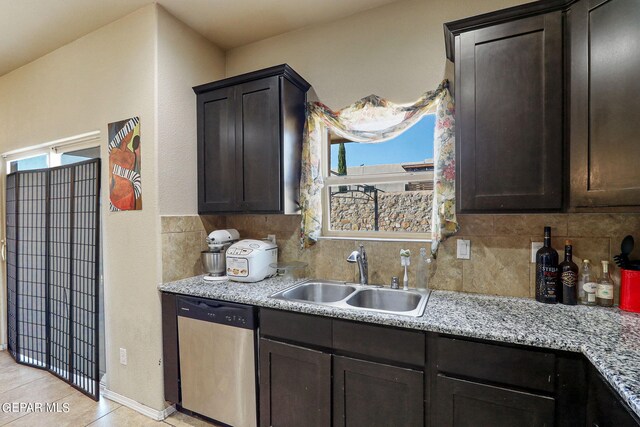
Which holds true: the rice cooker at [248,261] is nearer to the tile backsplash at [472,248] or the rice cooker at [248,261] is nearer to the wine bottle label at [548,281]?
the tile backsplash at [472,248]

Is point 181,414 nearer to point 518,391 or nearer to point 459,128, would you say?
point 518,391

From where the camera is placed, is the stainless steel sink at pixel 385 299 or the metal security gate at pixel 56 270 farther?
the metal security gate at pixel 56 270

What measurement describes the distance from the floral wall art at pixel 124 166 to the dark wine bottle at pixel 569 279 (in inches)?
105

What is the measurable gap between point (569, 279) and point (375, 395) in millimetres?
1174

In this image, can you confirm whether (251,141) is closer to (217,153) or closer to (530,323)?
(217,153)

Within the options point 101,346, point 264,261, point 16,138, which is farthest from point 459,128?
point 16,138

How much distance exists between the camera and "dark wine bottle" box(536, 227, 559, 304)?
1.63 m

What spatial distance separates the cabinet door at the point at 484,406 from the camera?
1.20m

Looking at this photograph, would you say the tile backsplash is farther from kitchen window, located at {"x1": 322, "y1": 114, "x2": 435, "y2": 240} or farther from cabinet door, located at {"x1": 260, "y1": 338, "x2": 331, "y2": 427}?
cabinet door, located at {"x1": 260, "y1": 338, "x2": 331, "y2": 427}

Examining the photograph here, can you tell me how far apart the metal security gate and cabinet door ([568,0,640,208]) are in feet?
10.3

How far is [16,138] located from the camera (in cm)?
307

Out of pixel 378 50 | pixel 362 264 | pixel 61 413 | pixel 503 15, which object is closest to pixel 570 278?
pixel 362 264

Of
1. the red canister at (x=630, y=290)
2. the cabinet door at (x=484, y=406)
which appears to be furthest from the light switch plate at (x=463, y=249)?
the cabinet door at (x=484, y=406)

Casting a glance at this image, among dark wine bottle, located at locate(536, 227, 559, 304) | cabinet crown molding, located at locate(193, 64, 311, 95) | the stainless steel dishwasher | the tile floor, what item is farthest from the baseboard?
dark wine bottle, located at locate(536, 227, 559, 304)
